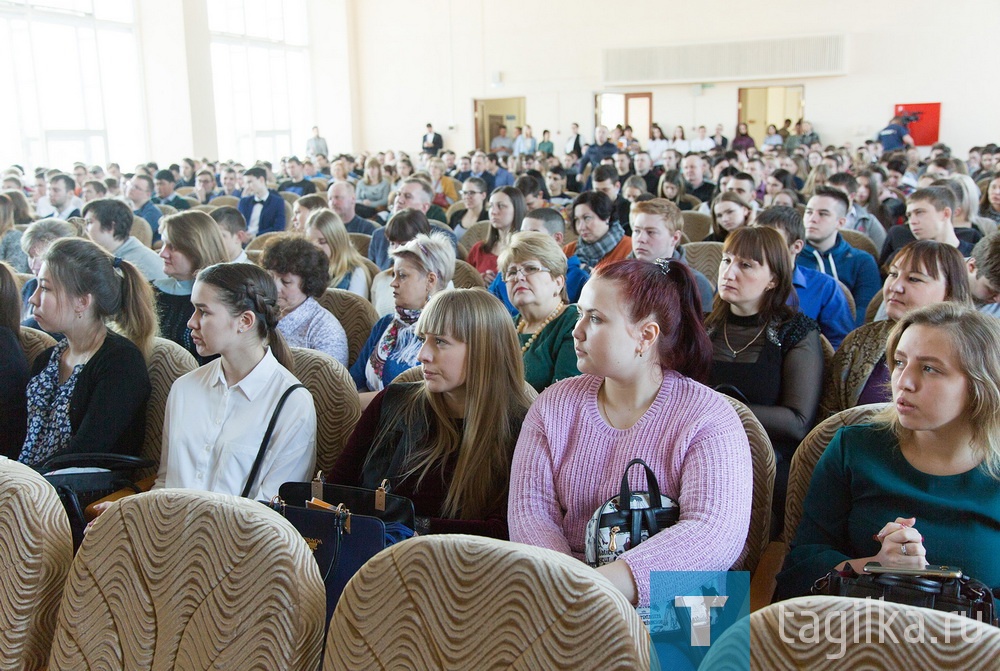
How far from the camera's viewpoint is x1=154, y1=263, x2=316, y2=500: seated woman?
97.6 inches

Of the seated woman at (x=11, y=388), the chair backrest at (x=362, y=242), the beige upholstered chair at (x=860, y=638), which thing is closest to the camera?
the beige upholstered chair at (x=860, y=638)

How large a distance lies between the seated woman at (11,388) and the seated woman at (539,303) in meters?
1.76

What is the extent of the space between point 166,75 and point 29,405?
15497 mm

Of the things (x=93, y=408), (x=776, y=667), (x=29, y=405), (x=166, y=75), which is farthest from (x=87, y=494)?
(x=166, y=75)

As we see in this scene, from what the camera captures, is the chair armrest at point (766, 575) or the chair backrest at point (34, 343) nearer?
the chair armrest at point (766, 575)

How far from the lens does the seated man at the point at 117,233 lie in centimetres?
516

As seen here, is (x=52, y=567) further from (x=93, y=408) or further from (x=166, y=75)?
(x=166, y=75)

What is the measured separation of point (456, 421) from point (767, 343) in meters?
1.16

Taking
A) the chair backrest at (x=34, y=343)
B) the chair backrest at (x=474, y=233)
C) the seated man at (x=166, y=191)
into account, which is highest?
the seated man at (x=166, y=191)

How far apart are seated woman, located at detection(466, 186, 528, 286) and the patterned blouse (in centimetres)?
309

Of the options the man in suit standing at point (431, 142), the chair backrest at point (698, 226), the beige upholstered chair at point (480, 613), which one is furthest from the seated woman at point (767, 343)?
the man in suit standing at point (431, 142)

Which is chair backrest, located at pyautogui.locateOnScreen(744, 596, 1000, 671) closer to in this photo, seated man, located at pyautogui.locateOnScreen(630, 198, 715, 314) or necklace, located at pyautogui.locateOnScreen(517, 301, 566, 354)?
necklace, located at pyautogui.locateOnScreen(517, 301, 566, 354)

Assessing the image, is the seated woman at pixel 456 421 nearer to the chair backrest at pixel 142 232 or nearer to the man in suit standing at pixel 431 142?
the chair backrest at pixel 142 232

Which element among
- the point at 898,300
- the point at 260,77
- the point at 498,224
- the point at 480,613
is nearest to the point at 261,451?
the point at 480,613
